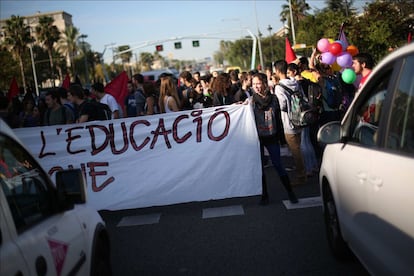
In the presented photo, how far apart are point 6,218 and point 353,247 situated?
249cm

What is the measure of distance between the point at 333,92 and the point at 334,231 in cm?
436

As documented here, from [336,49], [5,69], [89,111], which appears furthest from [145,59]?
[89,111]

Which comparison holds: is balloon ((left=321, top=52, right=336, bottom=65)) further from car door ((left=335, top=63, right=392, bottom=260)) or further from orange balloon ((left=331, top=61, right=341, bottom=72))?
car door ((left=335, top=63, right=392, bottom=260))

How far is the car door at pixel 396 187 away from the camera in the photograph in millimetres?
2600

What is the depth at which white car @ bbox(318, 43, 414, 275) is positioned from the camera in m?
2.68

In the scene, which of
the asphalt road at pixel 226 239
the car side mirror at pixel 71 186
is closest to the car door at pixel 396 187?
the asphalt road at pixel 226 239

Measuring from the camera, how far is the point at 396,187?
268 centimetres

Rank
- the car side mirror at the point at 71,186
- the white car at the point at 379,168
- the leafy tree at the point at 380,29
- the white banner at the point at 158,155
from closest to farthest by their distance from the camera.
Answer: the white car at the point at 379,168
the car side mirror at the point at 71,186
the white banner at the point at 158,155
the leafy tree at the point at 380,29

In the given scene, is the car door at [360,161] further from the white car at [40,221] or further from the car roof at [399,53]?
the white car at [40,221]

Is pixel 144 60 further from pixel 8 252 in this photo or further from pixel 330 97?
pixel 8 252

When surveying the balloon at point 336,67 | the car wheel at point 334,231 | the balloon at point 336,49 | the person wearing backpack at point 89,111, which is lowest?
the car wheel at point 334,231

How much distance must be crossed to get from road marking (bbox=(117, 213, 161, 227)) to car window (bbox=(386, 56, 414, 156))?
13.7 feet

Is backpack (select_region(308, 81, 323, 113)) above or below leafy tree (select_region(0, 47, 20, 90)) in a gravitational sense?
below

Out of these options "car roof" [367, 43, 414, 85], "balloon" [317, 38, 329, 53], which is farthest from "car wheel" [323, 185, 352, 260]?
"balloon" [317, 38, 329, 53]
